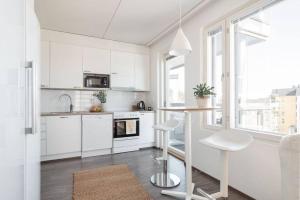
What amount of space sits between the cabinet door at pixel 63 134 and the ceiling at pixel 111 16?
6.06 ft

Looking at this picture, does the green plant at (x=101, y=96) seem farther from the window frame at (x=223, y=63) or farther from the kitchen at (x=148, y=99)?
the window frame at (x=223, y=63)

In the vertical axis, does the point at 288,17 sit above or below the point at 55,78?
above

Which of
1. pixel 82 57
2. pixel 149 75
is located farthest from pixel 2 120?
pixel 149 75

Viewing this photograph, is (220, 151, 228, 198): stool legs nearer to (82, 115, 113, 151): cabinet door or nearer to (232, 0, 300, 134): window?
(232, 0, 300, 134): window

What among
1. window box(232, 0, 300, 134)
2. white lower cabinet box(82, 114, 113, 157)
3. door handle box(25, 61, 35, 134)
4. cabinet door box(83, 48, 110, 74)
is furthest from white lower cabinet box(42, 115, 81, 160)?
window box(232, 0, 300, 134)

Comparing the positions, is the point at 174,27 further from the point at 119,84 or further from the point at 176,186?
the point at 176,186

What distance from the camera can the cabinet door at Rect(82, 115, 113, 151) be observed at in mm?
3477

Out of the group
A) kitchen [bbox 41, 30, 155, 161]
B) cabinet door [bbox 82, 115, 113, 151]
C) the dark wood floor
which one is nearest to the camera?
the dark wood floor

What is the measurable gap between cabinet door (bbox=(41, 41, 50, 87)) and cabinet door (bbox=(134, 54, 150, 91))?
1.96 m

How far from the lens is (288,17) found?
1.76m

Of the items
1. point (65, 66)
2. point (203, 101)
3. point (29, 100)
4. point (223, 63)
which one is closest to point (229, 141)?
point (203, 101)

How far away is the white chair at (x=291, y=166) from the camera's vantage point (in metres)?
0.97

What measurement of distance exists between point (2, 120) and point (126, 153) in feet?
10.4

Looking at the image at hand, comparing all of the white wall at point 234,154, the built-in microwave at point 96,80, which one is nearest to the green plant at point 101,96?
the built-in microwave at point 96,80
